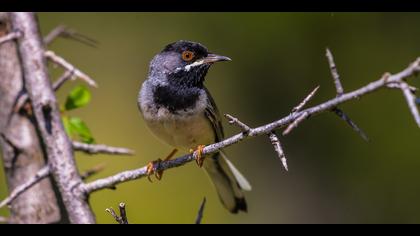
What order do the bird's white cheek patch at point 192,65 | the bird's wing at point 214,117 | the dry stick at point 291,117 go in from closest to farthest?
the dry stick at point 291,117
the bird's wing at point 214,117
the bird's white cheek patch at point 192,65

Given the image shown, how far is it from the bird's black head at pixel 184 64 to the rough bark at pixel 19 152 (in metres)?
1.35

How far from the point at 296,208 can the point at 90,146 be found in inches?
166

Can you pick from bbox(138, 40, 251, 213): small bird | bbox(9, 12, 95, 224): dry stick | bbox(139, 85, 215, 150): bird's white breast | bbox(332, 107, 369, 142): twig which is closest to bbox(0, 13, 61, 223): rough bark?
bbox(9, 12, 95, 224): dry stick

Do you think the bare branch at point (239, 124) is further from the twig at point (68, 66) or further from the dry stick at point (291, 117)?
the twig at point (68, 66)

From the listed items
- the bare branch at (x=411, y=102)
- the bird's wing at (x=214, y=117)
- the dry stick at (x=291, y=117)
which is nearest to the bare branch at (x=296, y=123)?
the dry stick at (x=291, y=117)

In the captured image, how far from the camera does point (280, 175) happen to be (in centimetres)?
823

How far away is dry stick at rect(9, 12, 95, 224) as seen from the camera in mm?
4355

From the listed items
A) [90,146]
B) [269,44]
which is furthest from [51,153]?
[269,44]

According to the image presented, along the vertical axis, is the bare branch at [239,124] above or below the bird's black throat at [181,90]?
below

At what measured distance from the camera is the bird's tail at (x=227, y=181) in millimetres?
5883

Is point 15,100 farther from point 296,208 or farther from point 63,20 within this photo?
point 296,208

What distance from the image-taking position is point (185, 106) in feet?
17.5

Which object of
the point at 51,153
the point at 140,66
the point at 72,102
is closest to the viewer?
the point at 51,153
